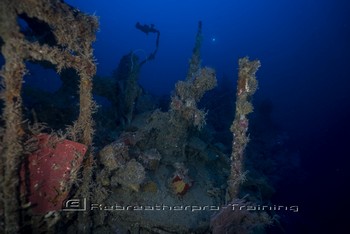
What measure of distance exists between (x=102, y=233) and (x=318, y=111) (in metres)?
32.7

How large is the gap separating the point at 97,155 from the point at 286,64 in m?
72.9

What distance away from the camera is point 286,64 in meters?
70.1

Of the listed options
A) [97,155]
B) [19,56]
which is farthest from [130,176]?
[19,56]

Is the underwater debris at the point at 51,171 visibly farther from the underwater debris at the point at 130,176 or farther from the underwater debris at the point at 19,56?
the underwater debris at the point at 130,176

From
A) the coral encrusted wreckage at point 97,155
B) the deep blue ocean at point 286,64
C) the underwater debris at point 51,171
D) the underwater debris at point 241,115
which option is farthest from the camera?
the deep blue ocean at point 286,64

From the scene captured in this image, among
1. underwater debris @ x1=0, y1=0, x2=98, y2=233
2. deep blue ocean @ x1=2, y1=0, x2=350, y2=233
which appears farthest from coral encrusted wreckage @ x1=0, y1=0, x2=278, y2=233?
deep blue ocean @ x1=2, y1=0, x2=350, y2=233

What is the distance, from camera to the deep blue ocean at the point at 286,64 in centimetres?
1236

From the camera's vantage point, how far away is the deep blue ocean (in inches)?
487

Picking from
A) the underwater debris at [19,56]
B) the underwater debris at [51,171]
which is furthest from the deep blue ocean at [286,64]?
the underwater debris at [51,171]

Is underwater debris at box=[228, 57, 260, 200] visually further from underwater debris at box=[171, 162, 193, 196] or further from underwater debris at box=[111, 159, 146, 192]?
underwater debris at box=[111, 159, 146, 192]

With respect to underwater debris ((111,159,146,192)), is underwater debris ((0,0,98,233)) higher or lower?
higher

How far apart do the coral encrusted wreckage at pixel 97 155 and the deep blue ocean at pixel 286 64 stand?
4.37 ft

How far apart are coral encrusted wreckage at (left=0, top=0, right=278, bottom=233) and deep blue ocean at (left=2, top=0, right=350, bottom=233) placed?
52.5 inches

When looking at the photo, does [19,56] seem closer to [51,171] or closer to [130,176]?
[51,171]
